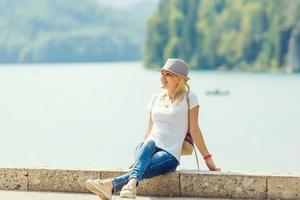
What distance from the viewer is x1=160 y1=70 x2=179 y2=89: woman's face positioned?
27.8 feet

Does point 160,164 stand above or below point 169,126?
below

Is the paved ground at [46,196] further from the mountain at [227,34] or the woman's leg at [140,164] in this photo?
A: the mountain at [227,34]

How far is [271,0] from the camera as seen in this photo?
355ft

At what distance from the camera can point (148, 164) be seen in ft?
27.4

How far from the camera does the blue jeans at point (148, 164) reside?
26.9 feet

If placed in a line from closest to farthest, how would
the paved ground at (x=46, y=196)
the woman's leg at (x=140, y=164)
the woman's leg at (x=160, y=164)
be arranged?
1. the woman's leg at (x=140, y=164)
2. the woman's leg at (x=160, y=164)
3. the paved ground at (x=46, y=196)

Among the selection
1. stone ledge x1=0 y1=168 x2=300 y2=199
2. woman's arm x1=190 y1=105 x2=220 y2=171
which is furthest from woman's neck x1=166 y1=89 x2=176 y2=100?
stone ledge x1=0 y1=168 x2=300 y2=199

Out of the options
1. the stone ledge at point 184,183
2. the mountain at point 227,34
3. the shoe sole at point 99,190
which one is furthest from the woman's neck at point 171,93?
the mountain at point 227,34

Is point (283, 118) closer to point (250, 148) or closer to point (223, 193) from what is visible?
point (250, 148)

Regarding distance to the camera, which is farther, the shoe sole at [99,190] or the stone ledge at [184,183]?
the stone ledge at [184,183]

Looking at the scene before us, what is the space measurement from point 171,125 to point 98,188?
4.07ft

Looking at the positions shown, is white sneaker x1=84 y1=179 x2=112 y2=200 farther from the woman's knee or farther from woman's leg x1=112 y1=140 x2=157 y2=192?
the woman's knee

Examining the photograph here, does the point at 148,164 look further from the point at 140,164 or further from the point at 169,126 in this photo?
the point at 169,126

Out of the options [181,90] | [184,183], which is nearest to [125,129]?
[184,183]
